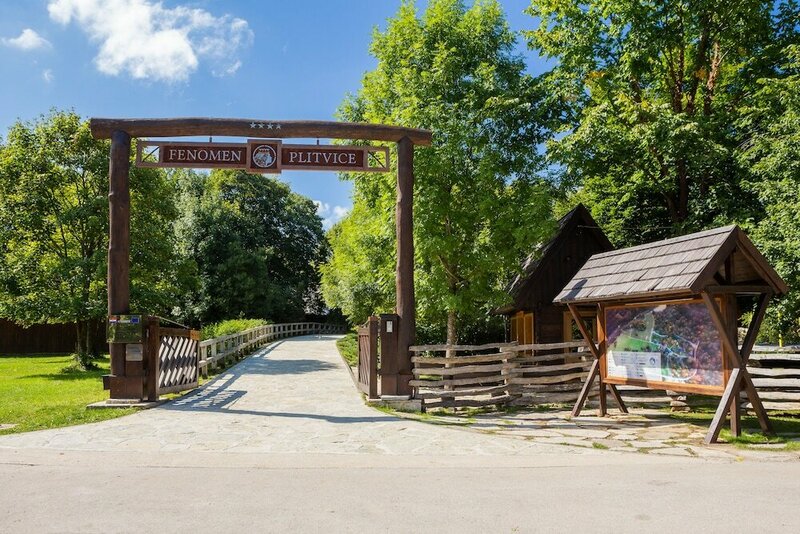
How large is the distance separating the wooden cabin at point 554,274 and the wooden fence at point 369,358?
5.19 meters

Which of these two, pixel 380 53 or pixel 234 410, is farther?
pixel 380 53

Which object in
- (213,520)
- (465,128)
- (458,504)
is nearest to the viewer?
(213,520)

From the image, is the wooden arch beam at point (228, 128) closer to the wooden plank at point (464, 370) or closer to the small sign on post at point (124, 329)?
the small sign on post at point (124, 329)

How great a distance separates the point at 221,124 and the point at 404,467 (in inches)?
321

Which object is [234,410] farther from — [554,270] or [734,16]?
[734,16]

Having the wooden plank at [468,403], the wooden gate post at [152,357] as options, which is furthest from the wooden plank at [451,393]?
the wooden gate post at [152,357]

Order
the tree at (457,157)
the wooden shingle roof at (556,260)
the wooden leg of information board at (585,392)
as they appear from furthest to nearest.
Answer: the wooden shingle roof at (556,260)
the tree at (457,157)
the wooden leg of information board at (585,392)

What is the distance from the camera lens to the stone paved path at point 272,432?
8305mm

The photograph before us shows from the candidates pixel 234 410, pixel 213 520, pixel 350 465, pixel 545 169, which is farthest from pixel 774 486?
pixel 545 169

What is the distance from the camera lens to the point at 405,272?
1258 centimetres

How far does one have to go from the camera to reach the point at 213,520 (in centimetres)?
505

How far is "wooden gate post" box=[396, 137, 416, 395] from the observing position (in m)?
12.3

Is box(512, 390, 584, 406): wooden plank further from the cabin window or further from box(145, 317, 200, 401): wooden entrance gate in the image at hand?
box(145, 317, 200, 401): wooden entrance gate

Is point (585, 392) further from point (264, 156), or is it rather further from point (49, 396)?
point (49, 396)
